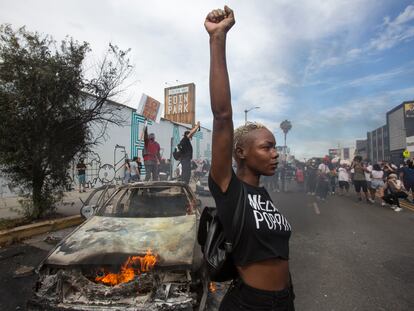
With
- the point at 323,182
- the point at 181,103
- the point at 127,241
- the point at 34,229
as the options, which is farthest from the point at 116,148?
the point at 181,103

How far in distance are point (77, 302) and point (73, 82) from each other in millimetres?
5797

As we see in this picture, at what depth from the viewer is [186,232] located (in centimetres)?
348

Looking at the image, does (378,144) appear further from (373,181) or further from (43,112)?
(43,112)

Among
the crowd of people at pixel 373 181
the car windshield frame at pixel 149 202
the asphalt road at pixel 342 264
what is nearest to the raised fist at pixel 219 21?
the asphalt road at pixel 342 264

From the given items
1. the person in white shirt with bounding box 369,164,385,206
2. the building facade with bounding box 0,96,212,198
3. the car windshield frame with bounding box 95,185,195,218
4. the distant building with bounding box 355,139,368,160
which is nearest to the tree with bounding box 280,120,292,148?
the distant building with bounding box 355,139,368,160

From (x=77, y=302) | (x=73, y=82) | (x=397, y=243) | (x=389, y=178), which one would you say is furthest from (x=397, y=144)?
(x=77, y=302)

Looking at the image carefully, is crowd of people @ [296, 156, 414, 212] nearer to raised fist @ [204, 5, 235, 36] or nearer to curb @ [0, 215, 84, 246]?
curb @ [0, 215, 84, 246]

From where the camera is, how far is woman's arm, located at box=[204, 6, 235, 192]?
1.41m

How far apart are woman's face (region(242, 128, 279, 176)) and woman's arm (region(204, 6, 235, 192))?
208 mm

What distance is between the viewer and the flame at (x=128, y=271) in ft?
8.98

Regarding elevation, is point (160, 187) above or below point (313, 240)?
above

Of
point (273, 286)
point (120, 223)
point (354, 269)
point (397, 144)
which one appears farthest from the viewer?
point (397, 144)

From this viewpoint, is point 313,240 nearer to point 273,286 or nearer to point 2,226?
point 273,286

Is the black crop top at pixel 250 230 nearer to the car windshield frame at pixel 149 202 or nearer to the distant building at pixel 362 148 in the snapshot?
the car windshield frame at pixel 149 202
